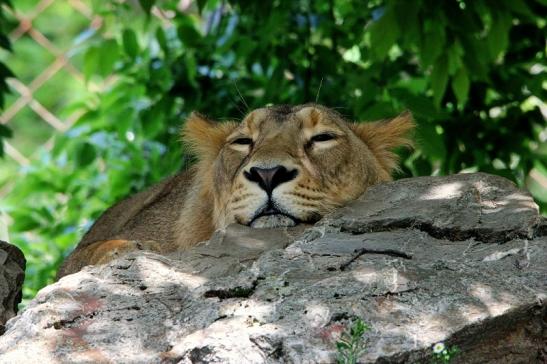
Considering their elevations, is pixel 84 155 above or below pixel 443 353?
below

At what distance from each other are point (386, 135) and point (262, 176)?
4.44 feet

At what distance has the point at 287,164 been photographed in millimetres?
5379

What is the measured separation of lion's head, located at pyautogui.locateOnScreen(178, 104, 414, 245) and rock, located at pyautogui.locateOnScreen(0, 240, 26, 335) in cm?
105

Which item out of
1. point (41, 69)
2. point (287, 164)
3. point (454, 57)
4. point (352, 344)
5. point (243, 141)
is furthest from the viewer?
point (41, 69)

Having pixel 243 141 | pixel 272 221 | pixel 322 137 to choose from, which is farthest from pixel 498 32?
A: pixel 272 221

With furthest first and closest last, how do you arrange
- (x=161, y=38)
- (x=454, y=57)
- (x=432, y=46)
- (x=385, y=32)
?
(x=161, y=38), (x=454, y=57), (x=432, y=46), (x=385, y=32)

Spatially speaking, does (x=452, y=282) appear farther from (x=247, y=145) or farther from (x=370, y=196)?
(x=247, y=145)

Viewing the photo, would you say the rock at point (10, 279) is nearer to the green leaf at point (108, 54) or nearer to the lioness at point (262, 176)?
the lioness at point (262, 176)

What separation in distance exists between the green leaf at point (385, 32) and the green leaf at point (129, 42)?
7.86 ft

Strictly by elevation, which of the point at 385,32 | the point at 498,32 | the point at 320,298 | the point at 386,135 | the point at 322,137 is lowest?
the point at 386,135

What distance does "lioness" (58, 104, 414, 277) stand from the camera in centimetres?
533

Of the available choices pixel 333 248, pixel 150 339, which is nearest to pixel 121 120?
pixel 333 248

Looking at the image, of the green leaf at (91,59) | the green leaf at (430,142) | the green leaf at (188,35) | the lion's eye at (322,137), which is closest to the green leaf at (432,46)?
the green leaf at (430,142)

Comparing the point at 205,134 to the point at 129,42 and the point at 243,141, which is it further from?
the point at 129,42
